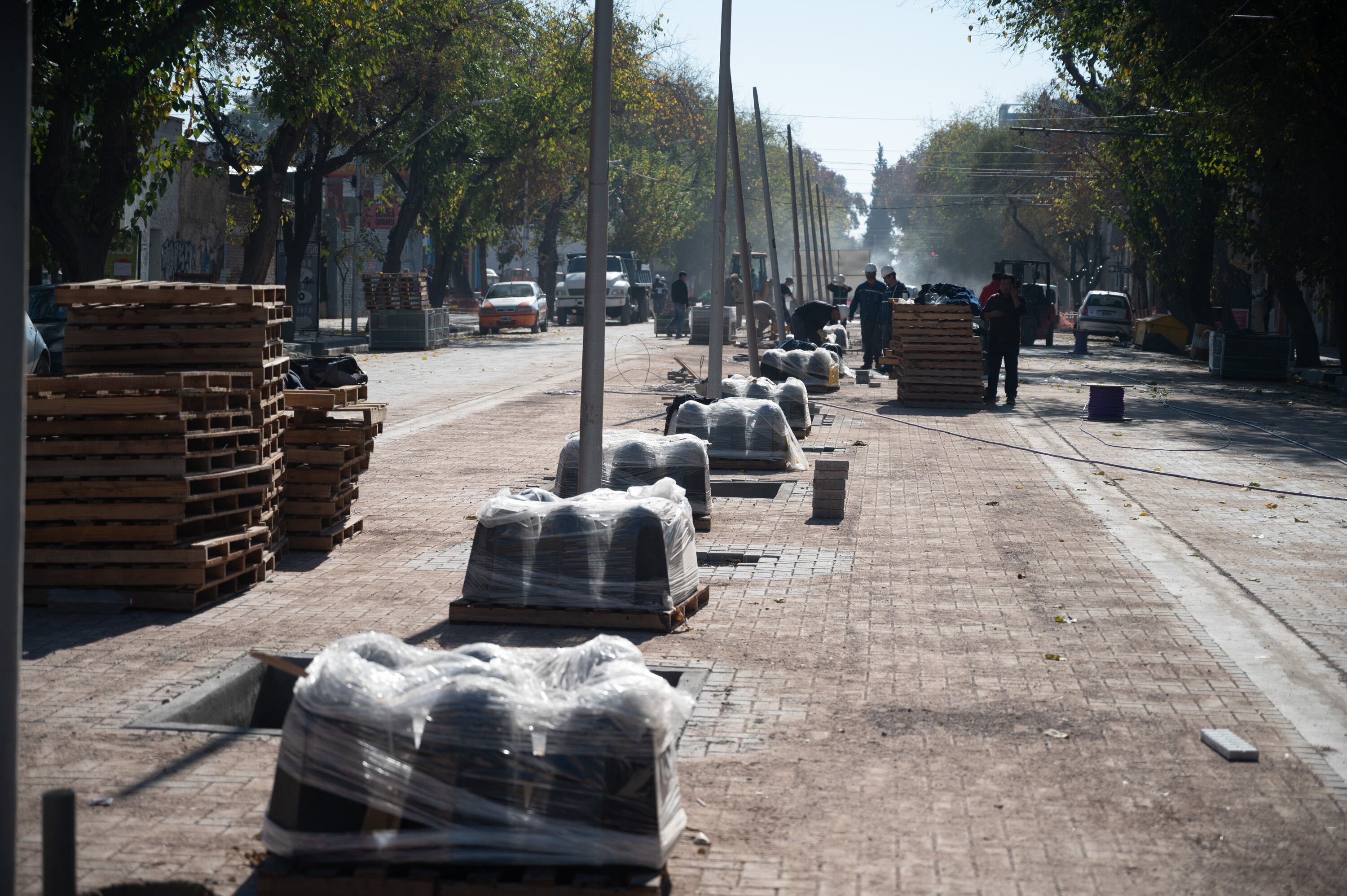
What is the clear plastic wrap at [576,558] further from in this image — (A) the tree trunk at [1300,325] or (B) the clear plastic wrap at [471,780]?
(A) the tree trunk at [1300,325]

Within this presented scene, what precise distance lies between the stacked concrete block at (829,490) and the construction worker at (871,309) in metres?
16.9

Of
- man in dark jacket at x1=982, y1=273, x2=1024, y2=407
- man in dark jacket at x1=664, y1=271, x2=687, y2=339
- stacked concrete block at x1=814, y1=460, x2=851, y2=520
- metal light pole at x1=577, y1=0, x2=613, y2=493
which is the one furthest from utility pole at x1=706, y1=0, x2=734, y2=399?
man in dark jacket at x1=664, y1=271, x2=687, y2=339

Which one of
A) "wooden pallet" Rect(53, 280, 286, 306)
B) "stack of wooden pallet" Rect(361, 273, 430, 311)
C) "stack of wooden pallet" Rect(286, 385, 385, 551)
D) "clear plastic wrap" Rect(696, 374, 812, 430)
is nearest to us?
"wooden pallet" Rect(53, 280, 286, 306)

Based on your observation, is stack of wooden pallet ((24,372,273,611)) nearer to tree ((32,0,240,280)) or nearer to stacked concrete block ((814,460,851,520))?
stacked concrete block ((814,460,851,520))

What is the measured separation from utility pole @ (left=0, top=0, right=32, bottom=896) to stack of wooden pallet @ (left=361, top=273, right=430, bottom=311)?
1261 inches

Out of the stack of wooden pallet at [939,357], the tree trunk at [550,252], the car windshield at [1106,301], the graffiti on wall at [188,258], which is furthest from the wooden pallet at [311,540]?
the tree trunk at [550,252]

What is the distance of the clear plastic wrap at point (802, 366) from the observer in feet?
75.1

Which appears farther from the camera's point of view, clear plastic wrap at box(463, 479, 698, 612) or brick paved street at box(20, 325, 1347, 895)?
clear plastic wrap at box(463, 479, 698, 612)

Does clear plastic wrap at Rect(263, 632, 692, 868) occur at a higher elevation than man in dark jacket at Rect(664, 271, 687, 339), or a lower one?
lower

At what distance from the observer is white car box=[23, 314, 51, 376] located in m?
15.9

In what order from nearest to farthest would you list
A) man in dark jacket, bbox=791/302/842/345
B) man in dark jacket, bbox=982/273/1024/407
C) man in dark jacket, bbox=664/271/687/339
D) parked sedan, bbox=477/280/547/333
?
man in dark jacket, bbox=982/273/1024/407, man in dark jacket, bbox=791/302/842/345, man in dark jacket, bbox=664/271/687/339, parked sedan, bbox=477/280/547/333

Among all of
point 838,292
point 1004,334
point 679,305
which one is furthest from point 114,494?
point 679,305

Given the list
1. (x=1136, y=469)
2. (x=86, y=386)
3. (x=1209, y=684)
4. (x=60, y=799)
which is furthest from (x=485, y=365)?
(x=60, y=799)

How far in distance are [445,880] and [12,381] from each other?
175 centimetres
